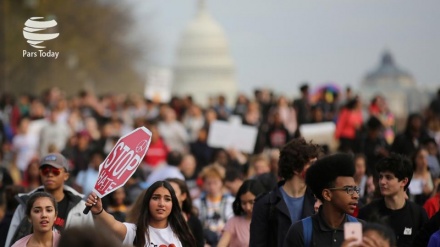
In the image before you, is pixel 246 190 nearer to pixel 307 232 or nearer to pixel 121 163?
pixel 121 163

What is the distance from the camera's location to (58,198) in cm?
1119

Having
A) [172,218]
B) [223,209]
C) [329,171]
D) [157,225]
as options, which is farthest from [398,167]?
[223,209]

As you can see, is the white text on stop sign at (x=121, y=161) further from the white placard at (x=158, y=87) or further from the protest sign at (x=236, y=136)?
the white placard at (x=158, y=87)

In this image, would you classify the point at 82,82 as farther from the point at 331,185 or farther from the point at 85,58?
the point at 331,185

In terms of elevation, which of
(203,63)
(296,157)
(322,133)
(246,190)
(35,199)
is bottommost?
(203,63)

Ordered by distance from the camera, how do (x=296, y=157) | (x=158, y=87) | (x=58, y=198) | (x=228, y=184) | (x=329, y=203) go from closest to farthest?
(x=329, y=203) < (x=296, y=157) < (x=58, y=198) < (x=228, y=184) < (x=158, y=87)

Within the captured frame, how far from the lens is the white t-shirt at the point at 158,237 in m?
9.53

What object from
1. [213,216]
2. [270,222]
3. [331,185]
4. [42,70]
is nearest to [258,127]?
[213,216]

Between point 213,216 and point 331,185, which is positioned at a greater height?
point 331,185

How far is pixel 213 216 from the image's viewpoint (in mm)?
14938

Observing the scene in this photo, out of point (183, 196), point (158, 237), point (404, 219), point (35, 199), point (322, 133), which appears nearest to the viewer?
point (158, 237)

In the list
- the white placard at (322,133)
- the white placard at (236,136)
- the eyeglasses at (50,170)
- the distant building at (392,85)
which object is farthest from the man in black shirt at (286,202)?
the distant building at (392,85)

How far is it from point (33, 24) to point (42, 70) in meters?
35.1

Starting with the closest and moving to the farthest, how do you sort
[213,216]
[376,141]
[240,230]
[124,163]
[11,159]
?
[124,163]
[240,230]
[213,216]
[376,141]
[11,159]
